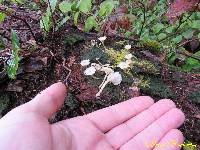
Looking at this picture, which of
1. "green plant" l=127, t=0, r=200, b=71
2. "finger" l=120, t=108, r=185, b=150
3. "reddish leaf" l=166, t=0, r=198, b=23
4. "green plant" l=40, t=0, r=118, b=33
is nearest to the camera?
"finger" l=120, t=108, r=185, b=150

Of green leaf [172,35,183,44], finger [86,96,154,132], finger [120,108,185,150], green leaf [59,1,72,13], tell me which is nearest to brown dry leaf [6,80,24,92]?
finger [86,96,154,132]

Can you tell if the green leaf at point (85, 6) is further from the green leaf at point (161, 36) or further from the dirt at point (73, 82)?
the green leaf at point (161, 36)

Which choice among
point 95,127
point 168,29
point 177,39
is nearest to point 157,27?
point 168,29

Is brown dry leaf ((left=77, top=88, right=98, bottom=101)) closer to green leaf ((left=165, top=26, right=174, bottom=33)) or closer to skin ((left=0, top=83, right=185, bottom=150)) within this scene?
skin ((left=0, top=83, right=185, bottom=150))

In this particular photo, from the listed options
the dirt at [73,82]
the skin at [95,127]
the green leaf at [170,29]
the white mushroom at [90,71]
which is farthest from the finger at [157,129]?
the green leaf at [170,29]

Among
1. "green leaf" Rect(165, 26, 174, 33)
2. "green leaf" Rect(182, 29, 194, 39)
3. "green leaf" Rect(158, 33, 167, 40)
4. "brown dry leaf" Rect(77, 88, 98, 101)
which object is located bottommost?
"brown dry leaf" Rect(77, 88, 98, 101)

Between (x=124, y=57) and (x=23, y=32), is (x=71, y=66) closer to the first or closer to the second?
(x=124, y=57)

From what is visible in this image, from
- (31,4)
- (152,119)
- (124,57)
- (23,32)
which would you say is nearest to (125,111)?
(152,119)
